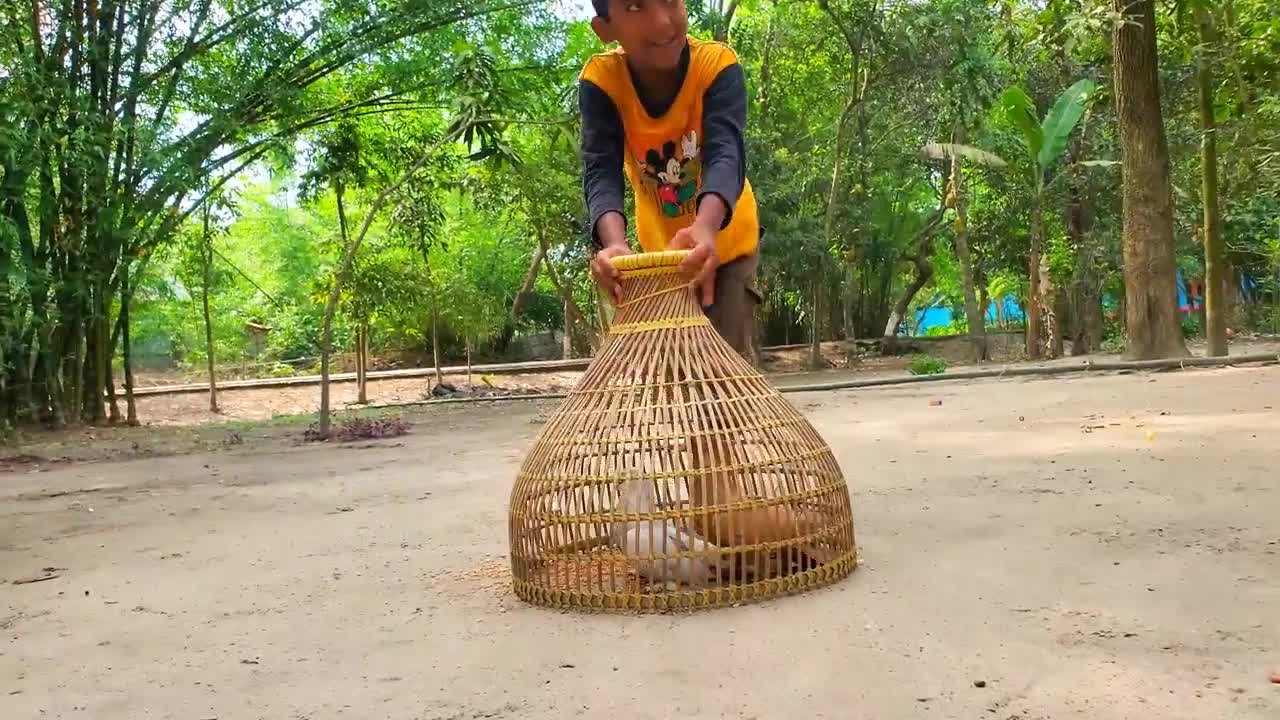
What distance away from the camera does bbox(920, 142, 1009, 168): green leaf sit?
14.3m

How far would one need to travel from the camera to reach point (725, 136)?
2.77 m

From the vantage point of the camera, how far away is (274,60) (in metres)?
9.23

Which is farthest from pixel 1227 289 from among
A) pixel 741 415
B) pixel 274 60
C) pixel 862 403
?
pixel 741 415

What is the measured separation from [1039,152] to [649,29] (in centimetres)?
1177

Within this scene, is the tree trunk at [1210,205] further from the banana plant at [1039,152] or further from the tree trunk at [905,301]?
the tree trunk at [905,301]

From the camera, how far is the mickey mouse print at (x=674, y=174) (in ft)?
9.40

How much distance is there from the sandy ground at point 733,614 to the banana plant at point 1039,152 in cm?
881

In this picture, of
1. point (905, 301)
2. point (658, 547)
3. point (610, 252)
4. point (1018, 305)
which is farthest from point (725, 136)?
point (1018, 305)

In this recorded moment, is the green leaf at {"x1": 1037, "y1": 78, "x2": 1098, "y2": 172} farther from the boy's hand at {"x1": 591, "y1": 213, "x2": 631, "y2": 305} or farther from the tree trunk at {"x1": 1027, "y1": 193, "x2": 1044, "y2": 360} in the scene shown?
the boy's hand at {"x1": 591, "y1": 213, "x2": 631, "y2": 305}

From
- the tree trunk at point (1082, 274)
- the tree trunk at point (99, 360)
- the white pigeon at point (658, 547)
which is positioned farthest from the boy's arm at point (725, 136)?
the tree trunk at point (1082, 274)

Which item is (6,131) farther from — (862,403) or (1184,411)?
(1184,411)

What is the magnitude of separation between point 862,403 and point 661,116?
A: 5873 millimetres

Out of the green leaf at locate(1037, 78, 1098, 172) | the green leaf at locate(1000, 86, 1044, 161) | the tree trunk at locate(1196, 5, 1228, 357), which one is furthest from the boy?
the green leaf at locate(1037, 78, 1098, 172)

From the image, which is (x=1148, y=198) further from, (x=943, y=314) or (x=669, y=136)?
(x=943, y=314)
